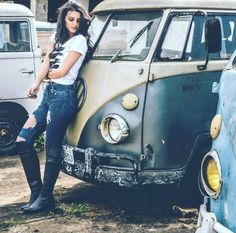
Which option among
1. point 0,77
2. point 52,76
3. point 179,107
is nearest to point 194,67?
point 179,107

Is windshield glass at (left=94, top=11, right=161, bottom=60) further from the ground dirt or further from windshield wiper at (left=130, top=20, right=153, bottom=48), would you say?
the ground dirt

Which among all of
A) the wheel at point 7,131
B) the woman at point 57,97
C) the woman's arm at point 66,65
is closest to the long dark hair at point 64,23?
the woman at point 57,97

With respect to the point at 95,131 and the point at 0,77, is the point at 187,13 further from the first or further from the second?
the point at 0,77

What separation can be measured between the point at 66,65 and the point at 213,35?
1.45 metres

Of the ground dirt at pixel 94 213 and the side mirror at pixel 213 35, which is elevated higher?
the side mirror at pixel 213 35

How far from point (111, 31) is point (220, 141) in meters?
2.62

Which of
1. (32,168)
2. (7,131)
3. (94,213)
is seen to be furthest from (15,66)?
(94,213)

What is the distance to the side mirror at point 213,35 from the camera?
519 cm

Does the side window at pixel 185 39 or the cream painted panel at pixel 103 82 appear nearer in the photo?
the cream painted panel at pixel 103 82

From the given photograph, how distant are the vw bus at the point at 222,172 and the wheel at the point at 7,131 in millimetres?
5298

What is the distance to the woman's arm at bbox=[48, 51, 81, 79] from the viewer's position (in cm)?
538

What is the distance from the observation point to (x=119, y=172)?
5.18m

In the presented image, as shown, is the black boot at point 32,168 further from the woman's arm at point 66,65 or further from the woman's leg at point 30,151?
the woman's arm at point 66,65

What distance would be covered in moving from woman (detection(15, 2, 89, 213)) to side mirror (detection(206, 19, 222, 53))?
1.22 meters
